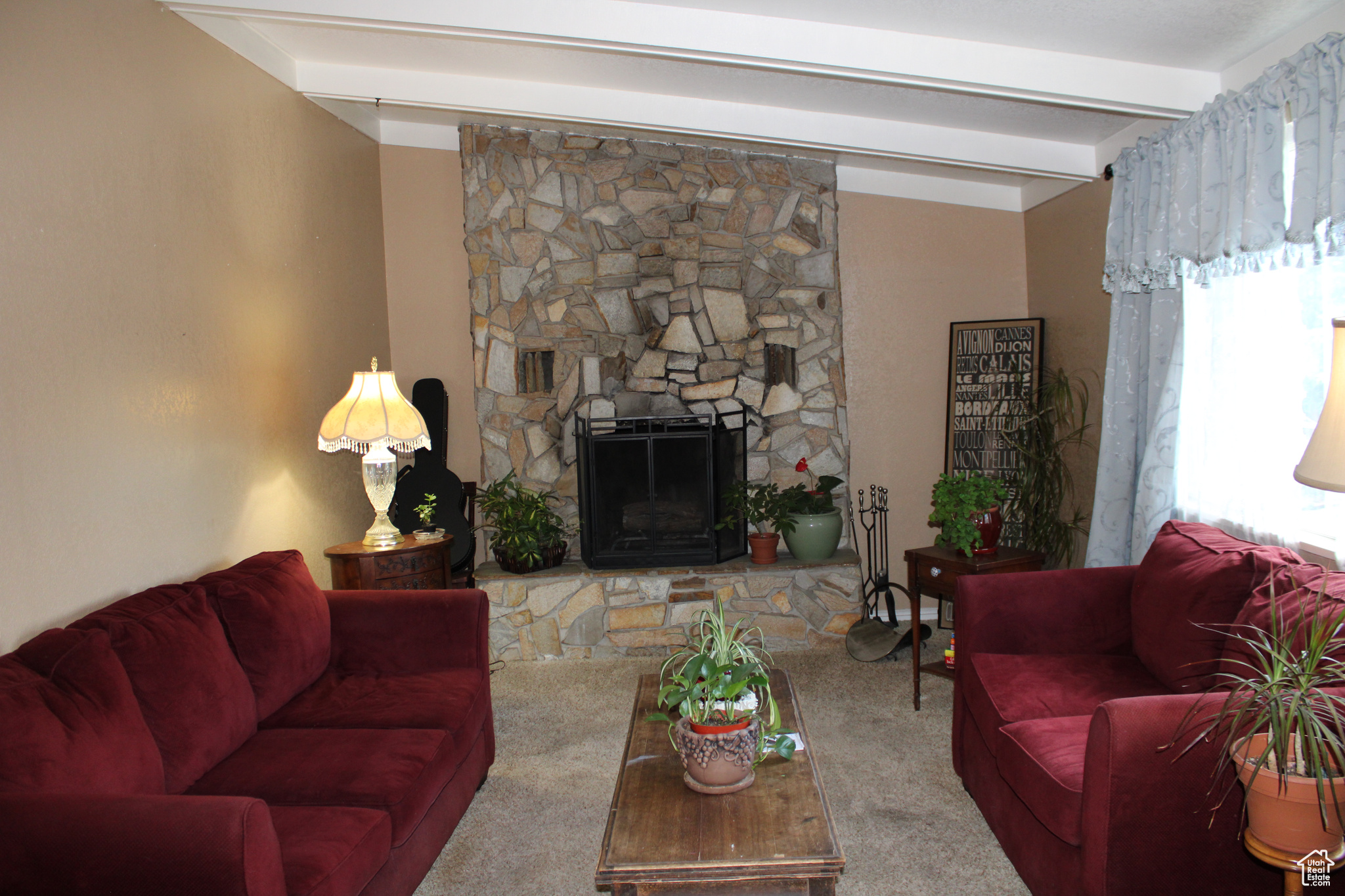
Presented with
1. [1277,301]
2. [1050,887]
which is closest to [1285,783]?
[1050,887]

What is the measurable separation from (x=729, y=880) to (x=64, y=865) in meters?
1.20

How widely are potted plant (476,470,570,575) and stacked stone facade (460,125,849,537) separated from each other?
279 mm

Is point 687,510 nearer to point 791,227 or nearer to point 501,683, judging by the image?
point 501,683

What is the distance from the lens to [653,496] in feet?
14.5

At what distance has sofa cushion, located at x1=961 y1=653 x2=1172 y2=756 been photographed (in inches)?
94.0

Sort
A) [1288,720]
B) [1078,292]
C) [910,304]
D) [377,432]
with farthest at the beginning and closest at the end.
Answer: [910,304], [1078,292], [377,432], [1288,720]

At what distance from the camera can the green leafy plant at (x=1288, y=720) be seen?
146 centimetres

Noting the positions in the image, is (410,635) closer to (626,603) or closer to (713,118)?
(626,603)

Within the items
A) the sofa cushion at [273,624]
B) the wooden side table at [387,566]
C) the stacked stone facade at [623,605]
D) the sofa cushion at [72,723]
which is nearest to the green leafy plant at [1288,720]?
the sofa cushion at [72,723]

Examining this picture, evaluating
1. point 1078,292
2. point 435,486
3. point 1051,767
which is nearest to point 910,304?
point 1078,292

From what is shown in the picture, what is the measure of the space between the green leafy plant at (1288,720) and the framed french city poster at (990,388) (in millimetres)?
2709

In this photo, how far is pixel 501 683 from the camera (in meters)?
4.04

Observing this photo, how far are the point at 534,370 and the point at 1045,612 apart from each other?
2.81 m

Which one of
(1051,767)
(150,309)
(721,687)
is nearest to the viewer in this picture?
(721,687)
